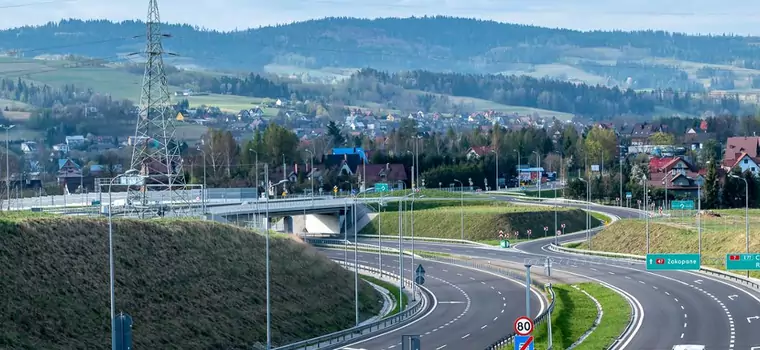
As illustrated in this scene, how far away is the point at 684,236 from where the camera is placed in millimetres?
98312

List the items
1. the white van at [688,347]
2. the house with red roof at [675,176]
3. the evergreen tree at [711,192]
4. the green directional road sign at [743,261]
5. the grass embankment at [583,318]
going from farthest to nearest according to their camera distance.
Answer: the house with red roof at [675,176]
the evergreen tree at [711,192]
the green directional road sign at [743,261]
the grass embankment at [583,318]
the white van at [688,347]

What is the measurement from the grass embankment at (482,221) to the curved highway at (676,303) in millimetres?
14593

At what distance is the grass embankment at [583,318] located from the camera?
189 ft

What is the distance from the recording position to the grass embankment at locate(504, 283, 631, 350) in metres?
57.7

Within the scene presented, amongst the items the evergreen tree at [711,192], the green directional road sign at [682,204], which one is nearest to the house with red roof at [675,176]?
the evergreen tree at [711,192]

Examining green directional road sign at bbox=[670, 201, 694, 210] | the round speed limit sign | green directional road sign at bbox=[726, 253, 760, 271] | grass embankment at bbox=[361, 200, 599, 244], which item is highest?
the round speed limit sign

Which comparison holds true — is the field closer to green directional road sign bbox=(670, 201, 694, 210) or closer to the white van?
green directional road sign bbox=(670, 201, 694, 210)

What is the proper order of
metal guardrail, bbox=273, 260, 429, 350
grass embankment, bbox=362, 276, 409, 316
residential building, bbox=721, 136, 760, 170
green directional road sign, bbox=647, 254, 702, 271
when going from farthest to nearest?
residential building, bbox=721, 136, 760, 170 → green directional road sign, bbox=647, 254, 702, 271 → grass embankment, bbox=362, 276, 409, 316 → metal guardrail, bbox=273, 260, 429, 350

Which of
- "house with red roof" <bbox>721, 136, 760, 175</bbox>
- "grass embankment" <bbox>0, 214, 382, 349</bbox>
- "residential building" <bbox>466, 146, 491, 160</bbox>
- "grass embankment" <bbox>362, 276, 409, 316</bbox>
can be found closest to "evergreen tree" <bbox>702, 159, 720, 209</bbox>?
"house with red roof" <bbox>721, 136, 760, 175</bbox>

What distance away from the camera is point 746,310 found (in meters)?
66.1

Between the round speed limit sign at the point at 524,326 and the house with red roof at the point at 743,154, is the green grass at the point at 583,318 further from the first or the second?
the house with red roof at the point at 743,154

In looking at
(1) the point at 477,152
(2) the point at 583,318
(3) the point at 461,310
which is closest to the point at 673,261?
(3) the point at 461,310

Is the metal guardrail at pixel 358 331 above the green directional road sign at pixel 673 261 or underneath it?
underneath

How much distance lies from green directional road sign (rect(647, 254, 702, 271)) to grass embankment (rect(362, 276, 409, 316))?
45.9 ft
